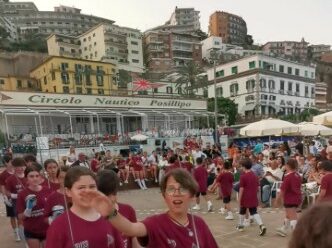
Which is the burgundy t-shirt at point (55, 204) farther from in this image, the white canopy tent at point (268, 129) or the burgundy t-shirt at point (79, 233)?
the white canopy tent at point (268, 129)

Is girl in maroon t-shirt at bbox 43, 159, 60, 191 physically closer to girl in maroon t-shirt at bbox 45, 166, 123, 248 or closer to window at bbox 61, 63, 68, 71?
girl in maroon t-shirt at bbox 45, 166, 123, 248

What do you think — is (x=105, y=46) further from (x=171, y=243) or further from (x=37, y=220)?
(x=171, y=243)

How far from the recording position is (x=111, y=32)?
254 ft

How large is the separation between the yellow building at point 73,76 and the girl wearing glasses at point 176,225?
163 feet

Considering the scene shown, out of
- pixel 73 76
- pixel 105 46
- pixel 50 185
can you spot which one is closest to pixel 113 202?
pixel 50 185

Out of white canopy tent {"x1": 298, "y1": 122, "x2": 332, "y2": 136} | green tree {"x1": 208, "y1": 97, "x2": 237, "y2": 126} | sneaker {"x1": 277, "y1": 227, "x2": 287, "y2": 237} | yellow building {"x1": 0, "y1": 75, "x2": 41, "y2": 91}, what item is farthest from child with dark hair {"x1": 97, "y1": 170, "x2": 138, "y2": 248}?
yellow building {"x1": 0, "y1": 75, "x2": 41, "y2": 91}

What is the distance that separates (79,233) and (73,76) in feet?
177

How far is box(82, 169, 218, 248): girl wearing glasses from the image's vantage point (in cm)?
238

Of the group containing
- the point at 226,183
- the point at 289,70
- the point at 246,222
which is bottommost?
the point at 246,222

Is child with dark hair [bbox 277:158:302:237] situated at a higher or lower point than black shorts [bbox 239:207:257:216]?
higher

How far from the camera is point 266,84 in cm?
5791

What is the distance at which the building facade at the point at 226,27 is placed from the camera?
381 ft

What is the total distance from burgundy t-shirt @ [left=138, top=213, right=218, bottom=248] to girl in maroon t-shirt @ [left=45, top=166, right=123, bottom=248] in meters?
0.37

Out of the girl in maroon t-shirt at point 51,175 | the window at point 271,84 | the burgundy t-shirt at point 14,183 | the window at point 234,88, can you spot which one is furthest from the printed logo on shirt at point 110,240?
the window at point 234,88
